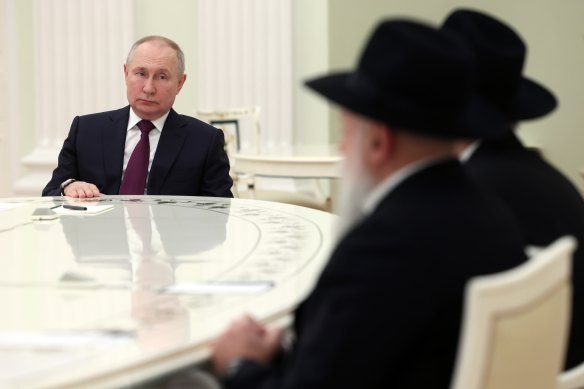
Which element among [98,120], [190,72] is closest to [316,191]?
[190,72]

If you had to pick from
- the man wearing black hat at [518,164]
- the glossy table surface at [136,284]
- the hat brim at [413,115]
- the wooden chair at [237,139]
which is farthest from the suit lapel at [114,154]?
the hat brim at [413,115]

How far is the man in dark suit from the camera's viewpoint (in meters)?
3.78

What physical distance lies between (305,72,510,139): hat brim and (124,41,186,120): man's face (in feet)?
8.02

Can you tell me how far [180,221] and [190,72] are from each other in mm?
4331

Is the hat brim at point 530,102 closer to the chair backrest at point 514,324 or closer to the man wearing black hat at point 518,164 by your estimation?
the man wearing black hat at point 518,164

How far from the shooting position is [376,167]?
1.44m

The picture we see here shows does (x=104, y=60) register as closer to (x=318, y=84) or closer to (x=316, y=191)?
(x=316, y=191)

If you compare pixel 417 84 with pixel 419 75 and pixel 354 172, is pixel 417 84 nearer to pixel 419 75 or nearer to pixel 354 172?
pixel 419 75

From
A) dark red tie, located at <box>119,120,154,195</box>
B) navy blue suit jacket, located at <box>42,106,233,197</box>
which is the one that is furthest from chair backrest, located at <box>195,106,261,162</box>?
dark red tie, located at <box>119,120,154,195</box>

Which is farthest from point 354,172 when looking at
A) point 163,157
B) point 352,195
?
point 163,157

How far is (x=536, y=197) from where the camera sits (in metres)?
1.91

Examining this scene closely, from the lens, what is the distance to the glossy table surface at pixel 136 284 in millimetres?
1378

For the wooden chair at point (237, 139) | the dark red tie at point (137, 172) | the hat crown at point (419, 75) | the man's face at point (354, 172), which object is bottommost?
the wooden chair at point (237, 139)

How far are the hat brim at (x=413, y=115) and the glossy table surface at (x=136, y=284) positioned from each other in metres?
0.42
